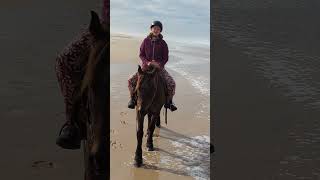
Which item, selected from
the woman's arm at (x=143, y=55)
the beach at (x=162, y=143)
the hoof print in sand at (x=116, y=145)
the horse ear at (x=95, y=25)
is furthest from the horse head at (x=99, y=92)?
the woman's arm at (x=143, y=55)

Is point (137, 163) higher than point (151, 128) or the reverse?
the reverse

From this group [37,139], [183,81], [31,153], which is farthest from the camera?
[183,81]

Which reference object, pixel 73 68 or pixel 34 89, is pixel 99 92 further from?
pixel 34 89

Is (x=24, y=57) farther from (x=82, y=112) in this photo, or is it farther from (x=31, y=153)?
(x=82, y=112)

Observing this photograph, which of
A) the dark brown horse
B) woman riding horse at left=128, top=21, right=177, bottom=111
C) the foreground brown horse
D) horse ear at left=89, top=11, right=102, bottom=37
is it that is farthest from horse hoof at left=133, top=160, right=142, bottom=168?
horse ear at left=89, top=11, right=102, bottom=37

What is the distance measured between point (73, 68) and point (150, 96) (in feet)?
4.76

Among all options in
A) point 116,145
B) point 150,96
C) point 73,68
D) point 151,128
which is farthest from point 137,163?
A: point 73,68

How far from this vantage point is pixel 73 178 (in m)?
3.66

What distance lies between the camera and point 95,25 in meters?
1.96

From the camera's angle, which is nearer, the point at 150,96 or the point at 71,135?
the point at 71,135

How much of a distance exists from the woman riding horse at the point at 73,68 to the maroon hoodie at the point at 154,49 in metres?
0.56

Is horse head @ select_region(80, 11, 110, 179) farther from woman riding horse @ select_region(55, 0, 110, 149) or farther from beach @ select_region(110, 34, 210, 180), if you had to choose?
beach @ select_region(110, 34, 210, 180)
